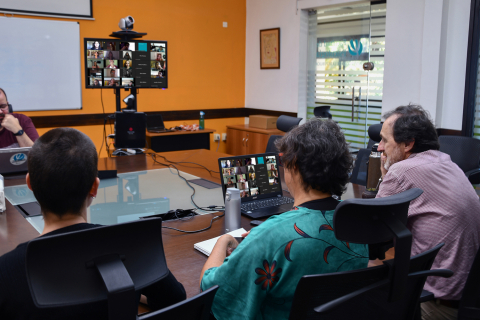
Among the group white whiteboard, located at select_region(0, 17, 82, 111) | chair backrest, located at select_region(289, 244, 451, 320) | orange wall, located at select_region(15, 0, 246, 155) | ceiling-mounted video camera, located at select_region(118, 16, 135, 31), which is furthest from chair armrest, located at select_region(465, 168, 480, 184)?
white whiteboard, located at select_region(0, 17, 82, 111)

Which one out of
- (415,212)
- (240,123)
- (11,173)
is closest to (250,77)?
(240,123)

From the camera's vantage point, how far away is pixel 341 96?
5289mm

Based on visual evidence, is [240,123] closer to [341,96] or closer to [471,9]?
[341,96]

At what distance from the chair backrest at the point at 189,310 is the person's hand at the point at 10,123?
9.22ft

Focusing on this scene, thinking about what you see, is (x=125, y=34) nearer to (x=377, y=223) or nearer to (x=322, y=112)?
(x=322, y=112)

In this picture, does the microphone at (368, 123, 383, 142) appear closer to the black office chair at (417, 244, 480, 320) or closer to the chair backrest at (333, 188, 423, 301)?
the black office chair at (417, 244, 480, 320)

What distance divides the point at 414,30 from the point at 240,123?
2941mm

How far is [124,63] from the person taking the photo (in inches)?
155

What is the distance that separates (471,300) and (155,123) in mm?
4343

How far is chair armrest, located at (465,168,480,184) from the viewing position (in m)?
3.31

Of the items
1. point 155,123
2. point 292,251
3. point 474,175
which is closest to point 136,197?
point 292,251

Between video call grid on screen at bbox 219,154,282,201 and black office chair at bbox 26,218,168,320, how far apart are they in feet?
4.26

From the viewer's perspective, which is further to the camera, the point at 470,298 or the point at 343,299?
the point at 470,298

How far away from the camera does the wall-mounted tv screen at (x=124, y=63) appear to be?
12.2ft
